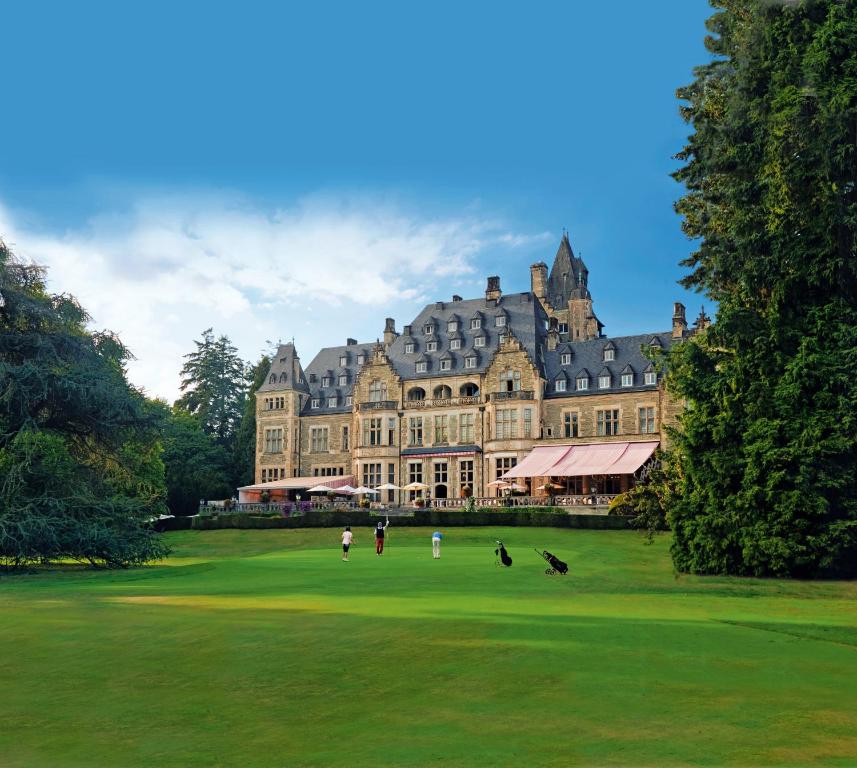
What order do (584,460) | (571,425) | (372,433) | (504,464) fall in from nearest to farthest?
(584,460), (571,425), (504,464), (372,433)

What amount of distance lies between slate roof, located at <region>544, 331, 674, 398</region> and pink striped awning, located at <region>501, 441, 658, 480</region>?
4392 mm

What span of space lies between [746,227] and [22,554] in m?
26.6

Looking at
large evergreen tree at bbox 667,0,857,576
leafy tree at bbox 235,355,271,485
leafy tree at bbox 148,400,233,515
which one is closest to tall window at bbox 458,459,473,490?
leafy tree at bbox 148,400,233,515

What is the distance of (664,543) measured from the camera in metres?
44.7

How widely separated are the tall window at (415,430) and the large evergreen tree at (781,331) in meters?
45.0

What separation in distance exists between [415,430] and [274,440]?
48.7ft

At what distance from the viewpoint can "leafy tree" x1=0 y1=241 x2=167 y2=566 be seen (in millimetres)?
33094

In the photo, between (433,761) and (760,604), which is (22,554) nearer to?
(760,604)

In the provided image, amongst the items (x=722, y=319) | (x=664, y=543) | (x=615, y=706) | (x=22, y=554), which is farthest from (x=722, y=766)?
(x=664, y=543)

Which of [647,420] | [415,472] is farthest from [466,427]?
[647,420]

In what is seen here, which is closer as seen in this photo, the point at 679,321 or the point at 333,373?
the point at 679,321

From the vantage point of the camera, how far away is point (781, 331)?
2964cm

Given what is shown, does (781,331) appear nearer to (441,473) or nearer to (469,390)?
(469,390)

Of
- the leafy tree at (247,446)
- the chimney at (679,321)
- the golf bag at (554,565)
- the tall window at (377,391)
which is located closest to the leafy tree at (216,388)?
the leafy tree at (247,446)
